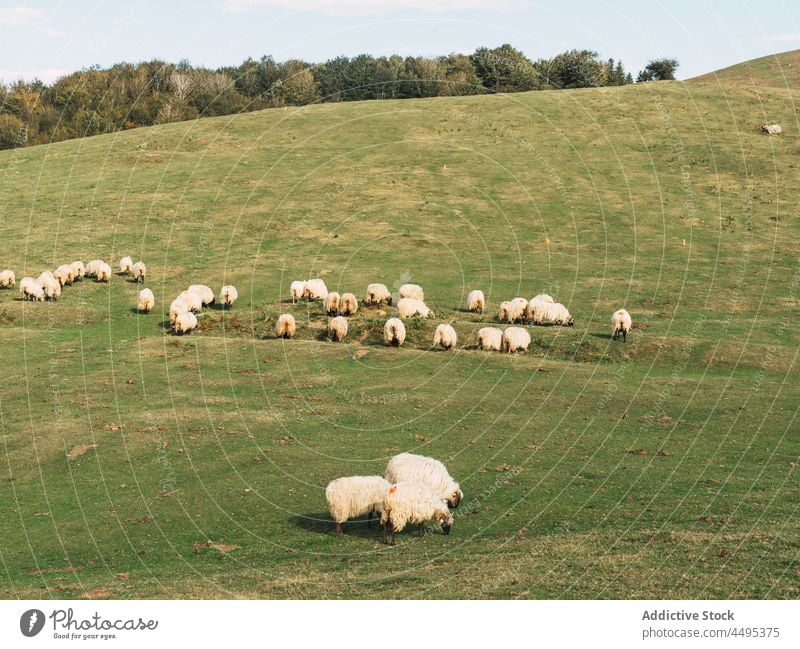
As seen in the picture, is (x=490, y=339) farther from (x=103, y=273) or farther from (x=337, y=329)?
(x=103, y=273)

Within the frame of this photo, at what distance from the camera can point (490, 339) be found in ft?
138

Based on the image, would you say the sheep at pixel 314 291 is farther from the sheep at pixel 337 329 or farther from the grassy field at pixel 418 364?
the sheep at pixel 337 329

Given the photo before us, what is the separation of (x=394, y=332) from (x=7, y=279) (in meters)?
28.0

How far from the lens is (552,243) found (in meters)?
68.5

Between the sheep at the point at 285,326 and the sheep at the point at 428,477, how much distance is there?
21051 mm

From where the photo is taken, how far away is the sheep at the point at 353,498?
73.2 ft

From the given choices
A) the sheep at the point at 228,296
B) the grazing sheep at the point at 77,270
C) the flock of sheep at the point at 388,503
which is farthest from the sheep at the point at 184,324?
the flock of sheep at the point at 388,503

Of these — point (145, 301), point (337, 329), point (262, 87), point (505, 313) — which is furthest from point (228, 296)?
point (262, 87)

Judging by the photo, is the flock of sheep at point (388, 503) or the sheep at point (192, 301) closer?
the flock of sheep at point (388, 503)

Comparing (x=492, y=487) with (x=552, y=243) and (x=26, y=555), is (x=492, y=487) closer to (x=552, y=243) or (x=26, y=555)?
(x=26, y=555)

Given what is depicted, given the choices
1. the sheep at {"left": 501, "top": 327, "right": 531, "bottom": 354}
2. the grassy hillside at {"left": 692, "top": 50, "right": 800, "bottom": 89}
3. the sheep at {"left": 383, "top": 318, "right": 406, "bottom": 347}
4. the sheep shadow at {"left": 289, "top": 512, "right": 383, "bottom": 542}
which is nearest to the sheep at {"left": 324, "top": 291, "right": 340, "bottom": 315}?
the sheep at {"left": 383, "top": 318, "right": 406, "bottom": 347}

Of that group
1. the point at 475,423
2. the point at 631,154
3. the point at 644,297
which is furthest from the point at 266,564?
the point at 631,154

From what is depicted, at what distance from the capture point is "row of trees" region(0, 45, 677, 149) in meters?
116

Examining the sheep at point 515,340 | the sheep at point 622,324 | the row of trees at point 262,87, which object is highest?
the row of trees at point 262,87
